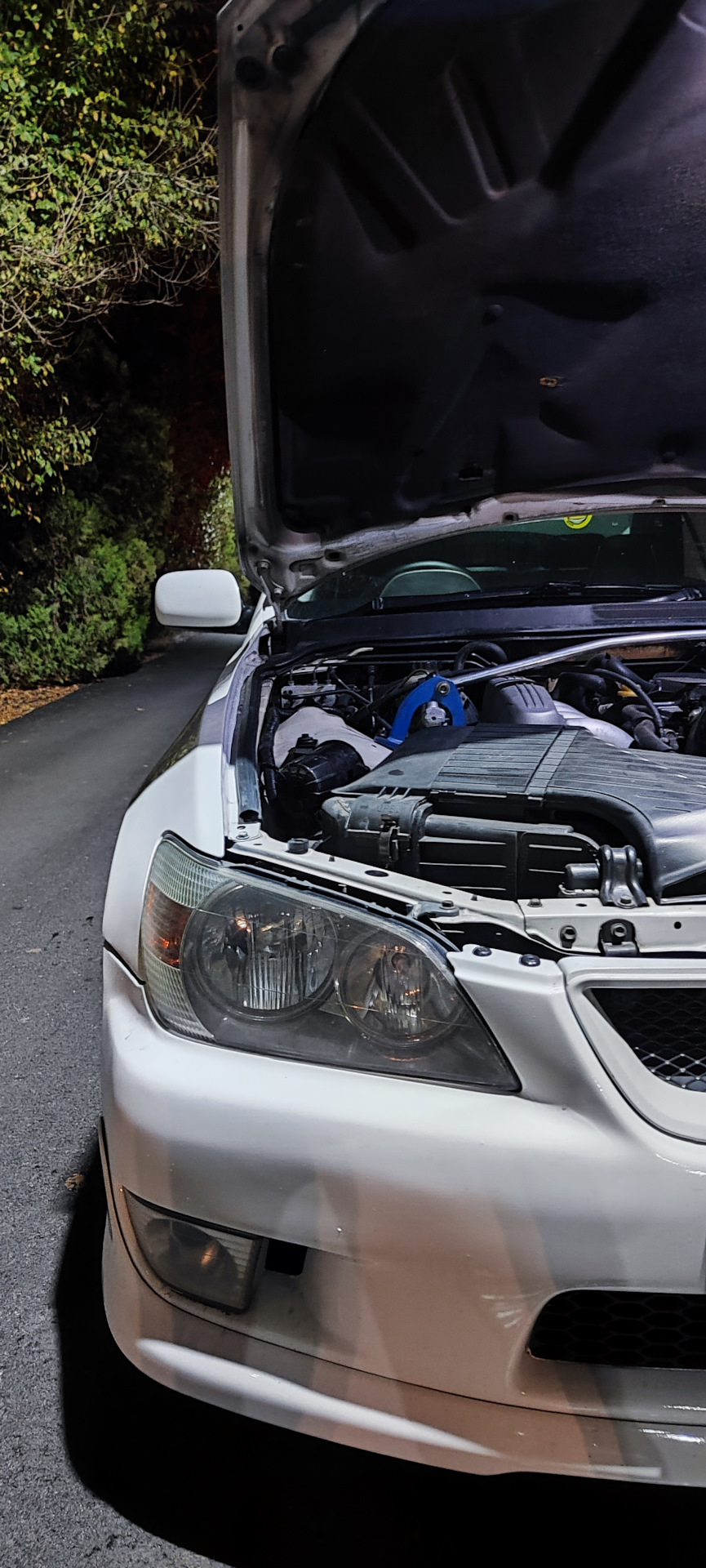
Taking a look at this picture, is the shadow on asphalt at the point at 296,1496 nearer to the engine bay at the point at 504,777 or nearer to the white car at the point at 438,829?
the white car at the point at 438,829

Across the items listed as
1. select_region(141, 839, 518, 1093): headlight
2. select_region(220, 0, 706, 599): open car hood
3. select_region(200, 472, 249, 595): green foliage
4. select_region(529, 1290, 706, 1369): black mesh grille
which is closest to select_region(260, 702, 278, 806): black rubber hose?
select_region(220, 0, 706, 599): open car hood

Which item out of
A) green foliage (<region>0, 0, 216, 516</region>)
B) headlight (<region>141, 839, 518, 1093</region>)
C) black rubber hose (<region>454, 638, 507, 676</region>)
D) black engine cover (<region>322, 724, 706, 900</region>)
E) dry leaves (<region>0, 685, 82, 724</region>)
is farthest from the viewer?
dry leaves (<region>0, 685, 82, 724</region>)

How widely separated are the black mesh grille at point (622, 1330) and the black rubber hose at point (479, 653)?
1709 mm

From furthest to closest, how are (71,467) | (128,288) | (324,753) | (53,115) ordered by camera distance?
(71,467), (128,288), (53,115), (324,753)

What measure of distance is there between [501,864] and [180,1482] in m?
1.05

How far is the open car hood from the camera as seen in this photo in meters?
1.95

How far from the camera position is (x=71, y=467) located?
32.4ft

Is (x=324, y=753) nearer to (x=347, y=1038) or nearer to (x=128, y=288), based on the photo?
(x=347, y=1038)

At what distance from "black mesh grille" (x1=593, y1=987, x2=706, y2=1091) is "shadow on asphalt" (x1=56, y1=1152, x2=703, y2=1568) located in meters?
0.77

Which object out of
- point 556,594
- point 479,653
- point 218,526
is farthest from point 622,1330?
point 218,526

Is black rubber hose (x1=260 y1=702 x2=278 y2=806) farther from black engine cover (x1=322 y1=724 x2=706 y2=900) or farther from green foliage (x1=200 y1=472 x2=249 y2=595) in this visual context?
green foliage (x1=200 y1=472 x2=249 y2=595)

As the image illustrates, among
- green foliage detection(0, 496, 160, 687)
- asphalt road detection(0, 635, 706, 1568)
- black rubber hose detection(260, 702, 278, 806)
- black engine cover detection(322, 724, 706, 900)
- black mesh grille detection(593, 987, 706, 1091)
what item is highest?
black engine cover detection(322, 724, 706, 900)

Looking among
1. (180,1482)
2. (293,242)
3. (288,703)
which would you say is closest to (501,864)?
(180,1482)

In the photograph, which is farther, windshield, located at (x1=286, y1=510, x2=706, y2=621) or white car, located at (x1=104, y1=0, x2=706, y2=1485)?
windshield, located at (x1=286, y1=510, x2=706, y2=621)
